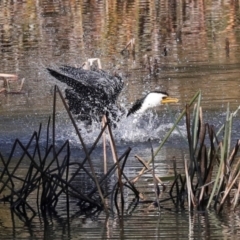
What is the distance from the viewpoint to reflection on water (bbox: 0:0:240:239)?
5906 mm

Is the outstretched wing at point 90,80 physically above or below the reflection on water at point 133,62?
above

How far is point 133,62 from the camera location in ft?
49.3

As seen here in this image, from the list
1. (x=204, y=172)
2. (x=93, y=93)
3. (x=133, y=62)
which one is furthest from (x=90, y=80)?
(x=133, y=62)

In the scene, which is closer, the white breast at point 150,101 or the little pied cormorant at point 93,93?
the little pied cormorant at point 93,93

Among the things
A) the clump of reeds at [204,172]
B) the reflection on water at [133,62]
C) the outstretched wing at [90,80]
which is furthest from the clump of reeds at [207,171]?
the outstretched wing at [90,80]

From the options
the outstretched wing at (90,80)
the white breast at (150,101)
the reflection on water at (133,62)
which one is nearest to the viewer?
the reflection on water at (133,62)

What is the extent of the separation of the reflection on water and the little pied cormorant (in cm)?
24

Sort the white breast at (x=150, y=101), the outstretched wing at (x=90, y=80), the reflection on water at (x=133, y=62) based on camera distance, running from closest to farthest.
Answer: the reflection on water at (x=133, y=62)
the outstretched wing at (x=90, y=80)
the white breast at (x=150, y=101)

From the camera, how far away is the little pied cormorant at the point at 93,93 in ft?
31.7

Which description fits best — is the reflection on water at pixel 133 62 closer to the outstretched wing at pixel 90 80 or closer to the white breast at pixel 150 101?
the white breast at pixel 150 101

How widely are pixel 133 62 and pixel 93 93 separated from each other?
5.25 metres

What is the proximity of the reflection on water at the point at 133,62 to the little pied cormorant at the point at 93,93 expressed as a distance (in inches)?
9.5

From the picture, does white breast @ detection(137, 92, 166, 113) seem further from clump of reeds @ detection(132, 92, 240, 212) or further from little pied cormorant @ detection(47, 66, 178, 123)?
clump of reeds @ detection(132, 92, 240, 212)

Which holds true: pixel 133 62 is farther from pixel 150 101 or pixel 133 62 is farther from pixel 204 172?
pixel 204 172
